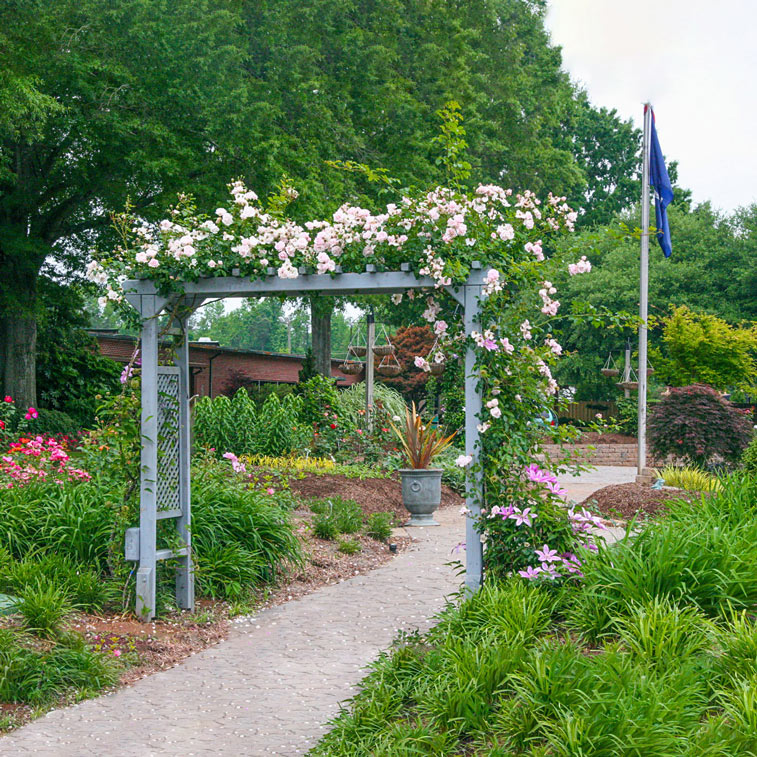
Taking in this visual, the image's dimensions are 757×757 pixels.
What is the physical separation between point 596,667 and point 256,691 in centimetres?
216

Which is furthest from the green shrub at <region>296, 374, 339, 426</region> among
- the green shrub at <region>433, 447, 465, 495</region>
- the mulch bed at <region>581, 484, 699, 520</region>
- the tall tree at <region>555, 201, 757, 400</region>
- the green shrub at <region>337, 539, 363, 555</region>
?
the tall tree at <region>555, 201, 757, 400</region>

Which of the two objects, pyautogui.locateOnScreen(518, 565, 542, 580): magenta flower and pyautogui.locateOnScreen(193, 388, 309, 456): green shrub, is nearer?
pyautogui.locateOnScreen(518, 565, 542, 580): magenta flower

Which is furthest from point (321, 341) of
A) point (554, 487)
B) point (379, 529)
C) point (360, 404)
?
point (554, 487)

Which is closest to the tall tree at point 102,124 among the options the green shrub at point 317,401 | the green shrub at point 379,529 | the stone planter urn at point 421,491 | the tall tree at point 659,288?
the green shrub at point 317,401

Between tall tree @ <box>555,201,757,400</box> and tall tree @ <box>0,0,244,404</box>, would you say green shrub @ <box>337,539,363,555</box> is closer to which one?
tall tree @ <box>0,0,244,404</box>

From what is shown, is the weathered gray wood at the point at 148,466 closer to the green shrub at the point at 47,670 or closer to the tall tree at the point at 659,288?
the green shrub at the point at 47,670

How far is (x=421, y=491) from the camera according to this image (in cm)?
1147

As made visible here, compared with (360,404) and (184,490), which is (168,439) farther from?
(360,404)

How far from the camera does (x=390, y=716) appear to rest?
13.6 ft

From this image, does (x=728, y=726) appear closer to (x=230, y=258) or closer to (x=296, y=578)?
(x=230, y=258)

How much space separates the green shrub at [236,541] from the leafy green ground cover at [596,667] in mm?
2132

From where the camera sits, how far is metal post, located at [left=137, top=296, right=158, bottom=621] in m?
6.19

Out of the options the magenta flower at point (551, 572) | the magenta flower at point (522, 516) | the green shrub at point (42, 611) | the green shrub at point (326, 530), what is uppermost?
the magenta flower at point (522, 516)

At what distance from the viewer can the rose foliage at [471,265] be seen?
5.57 meters
